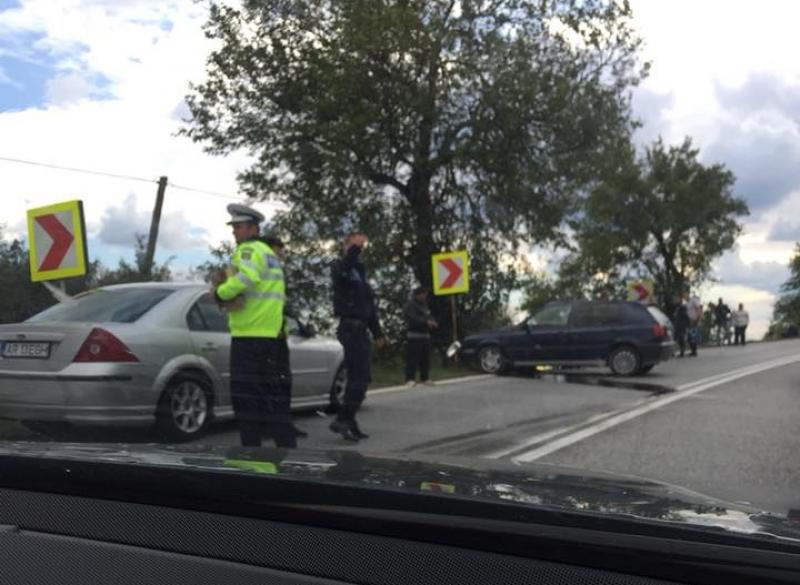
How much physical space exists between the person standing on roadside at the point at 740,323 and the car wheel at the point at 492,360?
2149cm

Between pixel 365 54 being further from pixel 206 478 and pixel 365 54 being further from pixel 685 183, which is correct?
pixel 685 183

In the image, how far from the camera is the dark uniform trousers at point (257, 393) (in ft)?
21.1

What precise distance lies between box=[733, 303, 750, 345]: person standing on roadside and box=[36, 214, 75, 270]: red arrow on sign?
32.8 m

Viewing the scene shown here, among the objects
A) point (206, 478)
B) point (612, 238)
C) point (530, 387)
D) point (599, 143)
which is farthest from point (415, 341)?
point (612, 238)

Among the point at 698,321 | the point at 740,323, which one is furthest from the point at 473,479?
the point at 740,323

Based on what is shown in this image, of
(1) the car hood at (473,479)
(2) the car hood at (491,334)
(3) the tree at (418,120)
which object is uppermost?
(3) the tree at (418,120)

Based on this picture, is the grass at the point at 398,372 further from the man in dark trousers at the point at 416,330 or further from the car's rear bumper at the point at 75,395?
the car's rear bumper at the point at 75,395

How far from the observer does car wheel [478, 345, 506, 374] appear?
60.3ft

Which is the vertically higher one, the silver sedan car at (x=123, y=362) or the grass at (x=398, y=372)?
the silver sedan car at (x=123, y=362)

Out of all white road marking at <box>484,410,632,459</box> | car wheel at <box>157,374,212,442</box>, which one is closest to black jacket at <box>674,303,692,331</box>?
white road marking at <box>484,410,632,459</box>

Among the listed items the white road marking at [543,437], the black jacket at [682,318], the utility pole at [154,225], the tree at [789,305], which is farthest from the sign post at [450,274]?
the tree at [789,305]

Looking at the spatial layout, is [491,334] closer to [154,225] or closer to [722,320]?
[154,225]

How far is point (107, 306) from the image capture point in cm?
768

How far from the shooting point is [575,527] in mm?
1875
